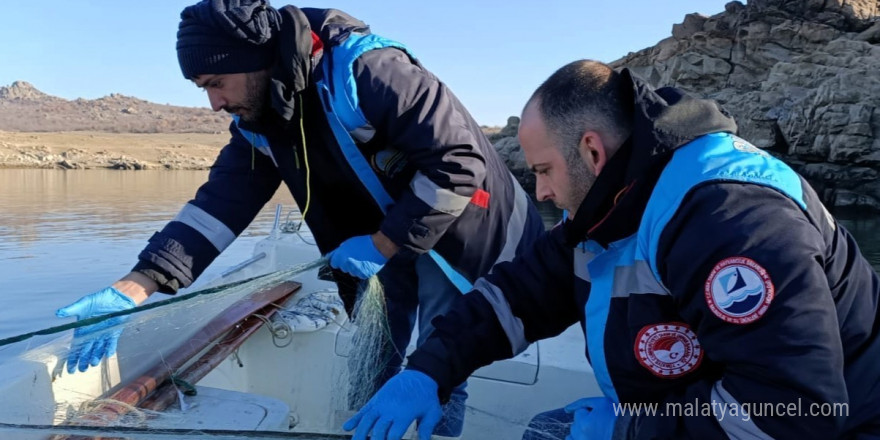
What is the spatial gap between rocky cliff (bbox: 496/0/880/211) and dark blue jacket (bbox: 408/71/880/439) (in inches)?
760

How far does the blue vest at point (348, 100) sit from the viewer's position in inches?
89.6

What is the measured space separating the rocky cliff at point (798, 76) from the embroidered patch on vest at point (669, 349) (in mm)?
19447

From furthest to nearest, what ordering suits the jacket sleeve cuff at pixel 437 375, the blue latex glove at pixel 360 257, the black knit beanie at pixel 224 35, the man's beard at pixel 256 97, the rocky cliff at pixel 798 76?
the rocky cliff at pixel 798 76 < the blue latex glove at pixel 360 257 < the man's beard at pixel 256 97 < the black knit beanie at pixel 224 35 < the jacket sleeve cuff at pixel 437 375

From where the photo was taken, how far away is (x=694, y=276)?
54.1 inches

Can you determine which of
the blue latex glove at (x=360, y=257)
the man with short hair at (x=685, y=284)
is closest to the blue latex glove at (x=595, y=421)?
the man with short hair at (x=685, y=284)

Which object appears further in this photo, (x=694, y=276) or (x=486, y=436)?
(x=486, y=436)

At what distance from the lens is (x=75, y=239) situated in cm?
1575

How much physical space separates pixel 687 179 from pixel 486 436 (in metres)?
2.08

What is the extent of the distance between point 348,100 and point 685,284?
134 cm

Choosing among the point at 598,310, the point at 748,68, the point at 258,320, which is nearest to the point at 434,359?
the point at 598,310

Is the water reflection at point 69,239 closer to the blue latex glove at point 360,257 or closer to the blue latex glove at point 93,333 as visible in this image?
the blue latex glove at point 93,333

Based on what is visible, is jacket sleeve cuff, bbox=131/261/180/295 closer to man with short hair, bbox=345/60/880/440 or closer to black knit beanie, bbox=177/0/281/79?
black knit beanie, bbox=177/0/281/79

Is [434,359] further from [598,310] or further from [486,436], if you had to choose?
[486,436]

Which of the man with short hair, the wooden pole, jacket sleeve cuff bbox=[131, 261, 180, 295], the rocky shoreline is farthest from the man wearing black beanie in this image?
the rocky shoreline
